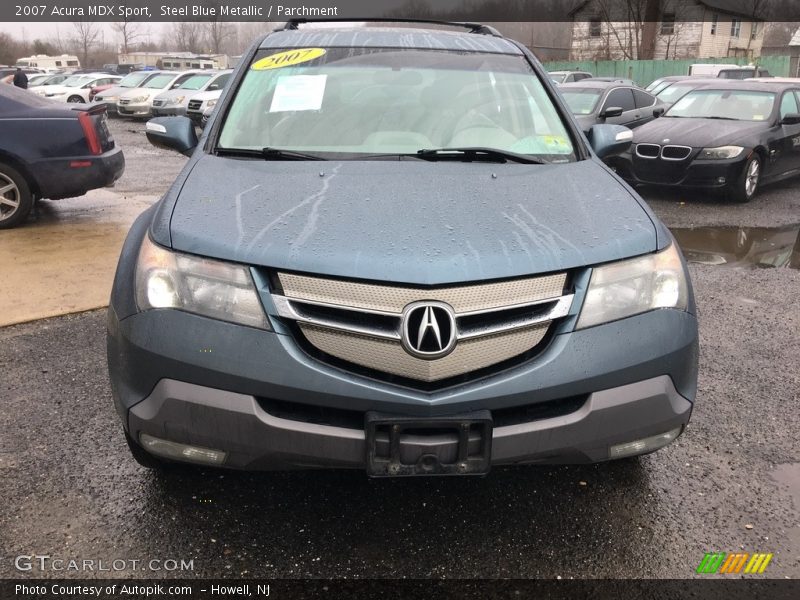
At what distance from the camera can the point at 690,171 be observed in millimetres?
8727

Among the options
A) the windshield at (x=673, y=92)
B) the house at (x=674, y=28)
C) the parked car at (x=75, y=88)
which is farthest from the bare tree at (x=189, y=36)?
the windshield at (x=673, y=92)

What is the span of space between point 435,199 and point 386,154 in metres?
0.59

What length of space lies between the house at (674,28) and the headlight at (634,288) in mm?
49684

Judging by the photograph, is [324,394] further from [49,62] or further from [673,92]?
[49,62]

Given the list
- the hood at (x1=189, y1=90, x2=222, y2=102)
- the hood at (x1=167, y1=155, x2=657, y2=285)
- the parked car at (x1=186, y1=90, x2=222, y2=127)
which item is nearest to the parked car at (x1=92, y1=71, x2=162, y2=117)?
the hood at (x1=189, y1=90, x2=222, y2=102)

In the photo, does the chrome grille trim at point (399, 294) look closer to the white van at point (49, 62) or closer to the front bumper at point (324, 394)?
the front bumper at point (324, 394)

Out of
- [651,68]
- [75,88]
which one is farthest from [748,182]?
[651,68]

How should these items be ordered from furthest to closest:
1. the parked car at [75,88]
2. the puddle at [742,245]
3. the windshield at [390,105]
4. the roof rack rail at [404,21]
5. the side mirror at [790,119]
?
the parked car at [75,88]
the side mirror at [790,119]
the puddle at [742,245]
the roof rack rail at [404,21]
the windshield at [390,105]

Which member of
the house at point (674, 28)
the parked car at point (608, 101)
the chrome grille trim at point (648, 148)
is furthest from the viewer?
the house at point (674, 28)

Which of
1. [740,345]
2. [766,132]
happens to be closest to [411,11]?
[766,132]

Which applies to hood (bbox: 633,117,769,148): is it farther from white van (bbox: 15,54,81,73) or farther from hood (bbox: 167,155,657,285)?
white van (bbox: 15,54,81,73)

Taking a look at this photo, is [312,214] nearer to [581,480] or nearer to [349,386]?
[349,386]

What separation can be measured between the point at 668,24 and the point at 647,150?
48456 mm

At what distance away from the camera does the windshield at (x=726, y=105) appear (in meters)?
9.55
